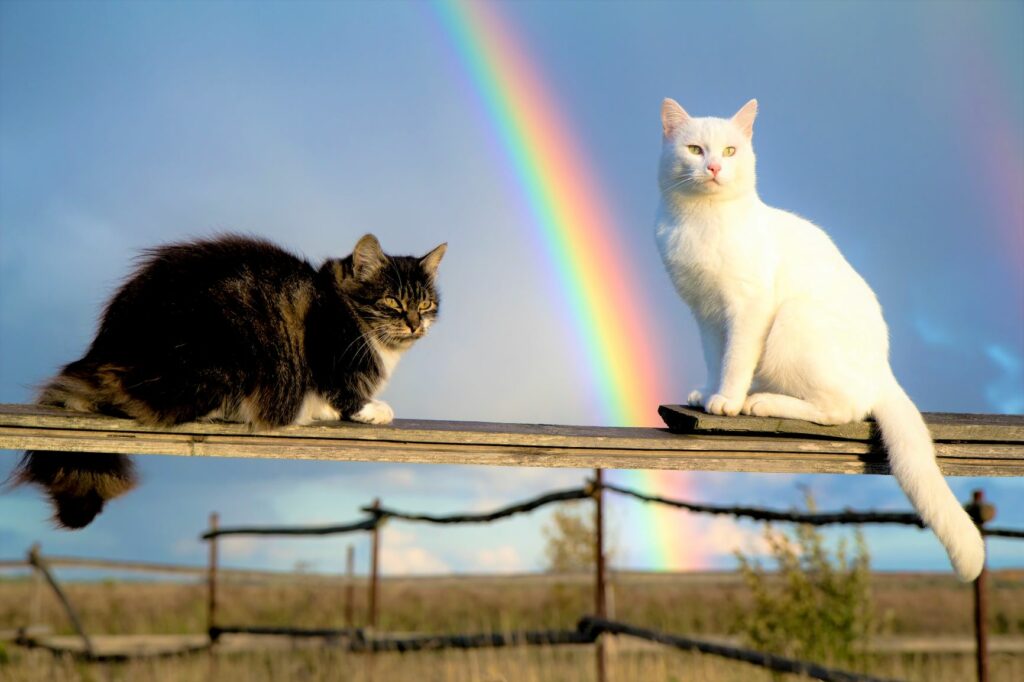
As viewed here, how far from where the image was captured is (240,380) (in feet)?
12.1

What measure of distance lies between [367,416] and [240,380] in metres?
0.53

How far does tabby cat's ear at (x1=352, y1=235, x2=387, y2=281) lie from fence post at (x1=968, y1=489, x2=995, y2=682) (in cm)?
347

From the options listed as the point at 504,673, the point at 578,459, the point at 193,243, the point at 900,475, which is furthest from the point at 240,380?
the point at 504,673

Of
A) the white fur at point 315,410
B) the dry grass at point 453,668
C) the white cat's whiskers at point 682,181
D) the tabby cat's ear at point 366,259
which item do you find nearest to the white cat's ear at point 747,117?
the white cat's whiskers at point 682,181

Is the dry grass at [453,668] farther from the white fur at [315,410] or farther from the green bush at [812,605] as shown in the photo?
the white fur at [315,410]

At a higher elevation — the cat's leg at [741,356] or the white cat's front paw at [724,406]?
the cat's leg at [741,356]

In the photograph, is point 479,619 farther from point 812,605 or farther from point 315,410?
point 315,410

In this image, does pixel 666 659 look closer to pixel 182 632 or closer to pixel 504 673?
pixel 504 673

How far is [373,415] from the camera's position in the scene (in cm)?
391

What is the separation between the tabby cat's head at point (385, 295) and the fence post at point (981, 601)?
3231 millimetres

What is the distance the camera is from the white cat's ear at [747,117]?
4441 mm

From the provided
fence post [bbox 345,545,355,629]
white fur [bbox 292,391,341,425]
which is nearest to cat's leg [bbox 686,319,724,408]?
white fur [bbox 292,391,341,425]

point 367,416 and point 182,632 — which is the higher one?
point 367,416

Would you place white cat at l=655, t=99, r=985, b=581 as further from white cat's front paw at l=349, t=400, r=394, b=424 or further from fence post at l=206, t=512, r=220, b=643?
fence post at l=206, t=512, r=220, b=643
